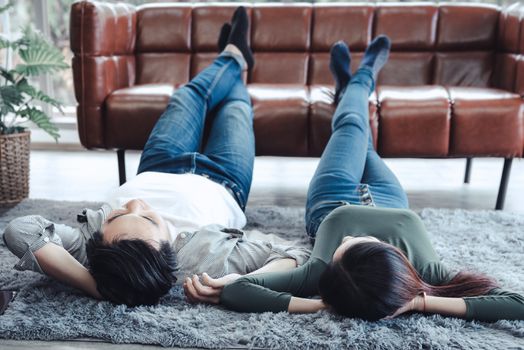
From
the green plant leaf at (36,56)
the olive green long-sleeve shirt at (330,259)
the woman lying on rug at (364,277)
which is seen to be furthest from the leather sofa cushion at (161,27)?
the olive green long-sleeve shirt at (330,259)

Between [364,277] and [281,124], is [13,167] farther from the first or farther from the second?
[364,277]

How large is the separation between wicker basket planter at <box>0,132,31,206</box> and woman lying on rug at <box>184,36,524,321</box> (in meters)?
1.37

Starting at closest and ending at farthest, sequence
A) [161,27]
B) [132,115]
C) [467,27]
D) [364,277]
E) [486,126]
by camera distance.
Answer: [364,277], [486,126], [132,115], [467,27], [161,27]

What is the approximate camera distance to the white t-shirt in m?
1.60

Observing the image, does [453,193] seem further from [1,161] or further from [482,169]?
[1,161]

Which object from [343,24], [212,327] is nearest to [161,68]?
[343,24]

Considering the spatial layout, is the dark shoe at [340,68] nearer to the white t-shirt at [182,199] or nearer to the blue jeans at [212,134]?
the blue jeans at [212,134]

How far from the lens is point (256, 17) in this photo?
119 inches

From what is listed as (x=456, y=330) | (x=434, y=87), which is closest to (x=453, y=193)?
(x=434, y=87)

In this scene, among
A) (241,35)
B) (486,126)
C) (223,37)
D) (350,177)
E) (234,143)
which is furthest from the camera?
(223,37)

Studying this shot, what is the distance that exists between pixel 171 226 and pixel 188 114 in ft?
2.10

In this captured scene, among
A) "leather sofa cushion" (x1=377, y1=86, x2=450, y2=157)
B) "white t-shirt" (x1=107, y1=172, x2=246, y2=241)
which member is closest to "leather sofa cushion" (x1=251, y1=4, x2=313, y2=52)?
"leather sofa cushion" (x1=377, y1=86, x2=450, y2=157)

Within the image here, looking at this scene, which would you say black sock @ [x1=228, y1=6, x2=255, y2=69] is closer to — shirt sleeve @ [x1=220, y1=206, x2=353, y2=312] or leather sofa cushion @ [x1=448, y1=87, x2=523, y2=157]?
leather sofa cushion @ [x1=448, y1=87, x2=523, y2=157]

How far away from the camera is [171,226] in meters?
1.57
